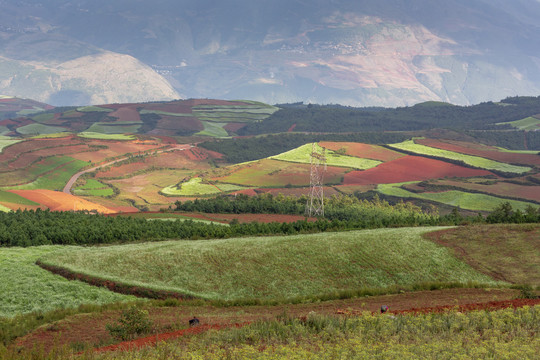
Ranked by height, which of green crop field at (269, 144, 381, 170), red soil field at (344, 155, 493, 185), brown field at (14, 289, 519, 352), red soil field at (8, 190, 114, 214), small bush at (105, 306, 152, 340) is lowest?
red soil field at (8, 190, 114, 214)

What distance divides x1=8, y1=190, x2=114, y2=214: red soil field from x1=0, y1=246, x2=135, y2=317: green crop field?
66.3 metres

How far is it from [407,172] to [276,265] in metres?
121

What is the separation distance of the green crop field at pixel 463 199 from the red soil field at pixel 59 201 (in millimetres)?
69782

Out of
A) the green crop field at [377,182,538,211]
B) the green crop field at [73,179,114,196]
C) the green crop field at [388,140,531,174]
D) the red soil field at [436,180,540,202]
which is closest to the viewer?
the green crop field at [377,182,538,211]

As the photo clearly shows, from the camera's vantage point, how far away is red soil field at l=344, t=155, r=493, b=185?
15562 cm

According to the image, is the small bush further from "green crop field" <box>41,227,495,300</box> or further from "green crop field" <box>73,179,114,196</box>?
"green crop field" <box>73,179,114,196</box>

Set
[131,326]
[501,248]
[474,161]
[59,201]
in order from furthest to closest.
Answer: [474,161] → [59,201] → [501,248] → [131,326]

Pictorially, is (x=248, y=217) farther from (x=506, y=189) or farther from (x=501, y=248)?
(x=506, y=189)

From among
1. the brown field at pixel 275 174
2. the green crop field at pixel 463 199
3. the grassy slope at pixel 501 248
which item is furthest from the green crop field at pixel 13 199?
the grassy slope at pixel 501 248

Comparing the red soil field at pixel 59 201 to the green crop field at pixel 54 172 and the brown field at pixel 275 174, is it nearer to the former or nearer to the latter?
the green crop field at pixel 54 172

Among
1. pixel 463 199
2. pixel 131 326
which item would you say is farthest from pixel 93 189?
pixel 131 326

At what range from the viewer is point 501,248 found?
50.9 meters

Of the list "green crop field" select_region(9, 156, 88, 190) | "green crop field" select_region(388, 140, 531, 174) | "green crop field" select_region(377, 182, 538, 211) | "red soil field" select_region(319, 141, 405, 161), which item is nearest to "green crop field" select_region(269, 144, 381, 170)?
"red soil field" select_region(319, 141, 405, 161)

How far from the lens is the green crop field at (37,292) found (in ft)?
126
